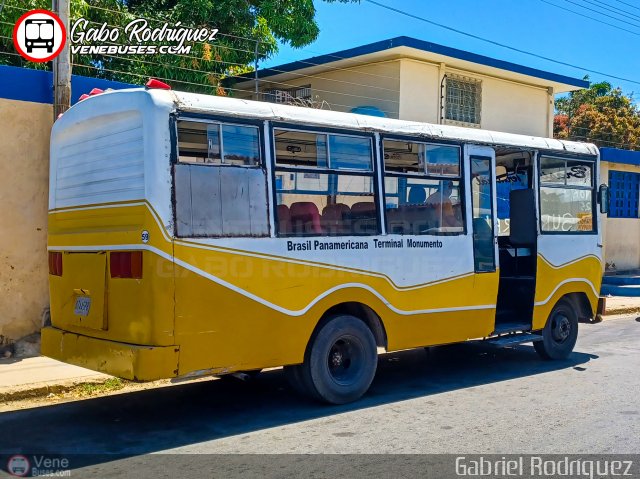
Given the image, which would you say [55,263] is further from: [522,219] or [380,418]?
[522,219]

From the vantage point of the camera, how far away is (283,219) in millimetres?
Result: 6211

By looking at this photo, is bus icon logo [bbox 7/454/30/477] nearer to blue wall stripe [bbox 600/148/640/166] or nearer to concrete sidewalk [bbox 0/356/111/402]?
concrete sidewalk [bbox 0/356/111/402]

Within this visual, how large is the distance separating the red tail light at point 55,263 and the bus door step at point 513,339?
16.6ft

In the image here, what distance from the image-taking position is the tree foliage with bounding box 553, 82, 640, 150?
3053 centimetres

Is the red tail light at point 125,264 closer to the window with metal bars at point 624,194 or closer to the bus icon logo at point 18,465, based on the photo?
the bus icon logo at point 18,465

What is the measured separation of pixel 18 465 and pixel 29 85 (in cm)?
567

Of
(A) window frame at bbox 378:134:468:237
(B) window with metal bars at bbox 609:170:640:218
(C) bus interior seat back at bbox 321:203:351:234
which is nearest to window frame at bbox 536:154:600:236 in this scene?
(A) window frame at bbox 378:134:468:237

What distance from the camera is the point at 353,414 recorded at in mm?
6312

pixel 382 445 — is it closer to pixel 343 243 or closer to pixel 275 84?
pixel 343 243

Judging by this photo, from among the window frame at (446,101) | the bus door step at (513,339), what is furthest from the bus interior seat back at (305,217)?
the window frame at (446,101)

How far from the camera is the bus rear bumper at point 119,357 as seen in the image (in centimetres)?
526

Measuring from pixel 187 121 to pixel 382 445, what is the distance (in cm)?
315

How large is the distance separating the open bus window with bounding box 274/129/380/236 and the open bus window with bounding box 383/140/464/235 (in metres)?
0.30

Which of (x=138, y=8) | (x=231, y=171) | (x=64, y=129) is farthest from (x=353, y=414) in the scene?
(x=138, y=8)
